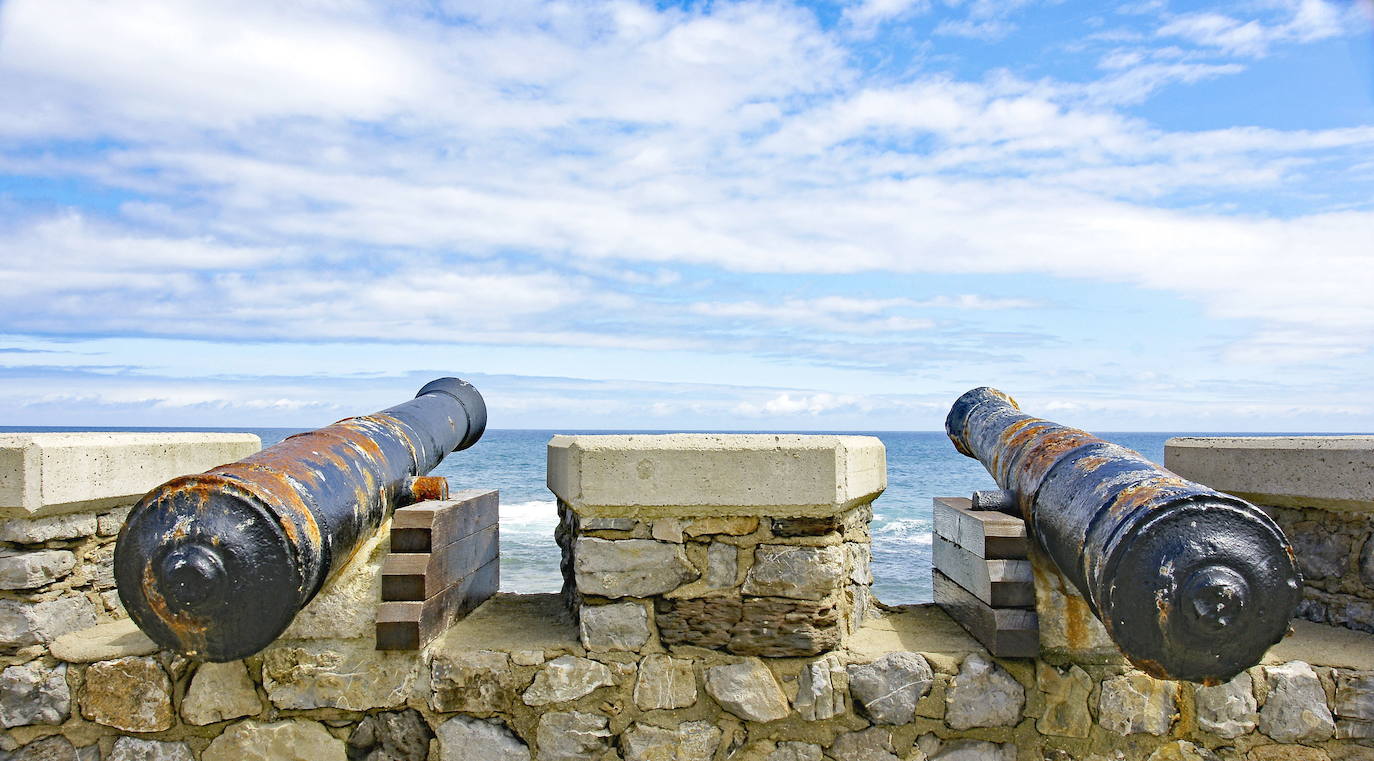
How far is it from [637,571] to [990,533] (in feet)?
4.64

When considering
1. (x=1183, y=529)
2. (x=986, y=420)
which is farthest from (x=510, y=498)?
(x=1183, y=529)

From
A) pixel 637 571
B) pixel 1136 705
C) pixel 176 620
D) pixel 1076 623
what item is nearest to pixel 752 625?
pixel 637 571

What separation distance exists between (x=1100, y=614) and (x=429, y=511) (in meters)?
2.49

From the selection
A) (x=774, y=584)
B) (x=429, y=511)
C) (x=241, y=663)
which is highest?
(x=429, y=511)

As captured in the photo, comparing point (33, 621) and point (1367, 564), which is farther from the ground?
point (1367, 564)

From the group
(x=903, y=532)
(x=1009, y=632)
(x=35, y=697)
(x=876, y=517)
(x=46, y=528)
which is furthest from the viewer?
(x=876, y=517)

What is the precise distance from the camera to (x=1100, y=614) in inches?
123

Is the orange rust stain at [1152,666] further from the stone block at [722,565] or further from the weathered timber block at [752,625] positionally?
the stone block at [722,565]

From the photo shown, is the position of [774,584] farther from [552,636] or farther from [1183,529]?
[1183,529]

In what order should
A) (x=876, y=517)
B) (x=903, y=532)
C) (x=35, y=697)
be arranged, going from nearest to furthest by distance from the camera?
(x=35, y=697), (x=903, y=532), (x=876, y=517)

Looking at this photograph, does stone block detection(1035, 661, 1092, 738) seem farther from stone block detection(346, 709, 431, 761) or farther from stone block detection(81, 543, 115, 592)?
stone block detection(81, 543, 115, 592)

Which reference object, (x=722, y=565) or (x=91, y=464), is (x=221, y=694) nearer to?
(x=91, y=464)

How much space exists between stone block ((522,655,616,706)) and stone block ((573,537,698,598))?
0.30 meters

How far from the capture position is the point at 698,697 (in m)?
3.78
